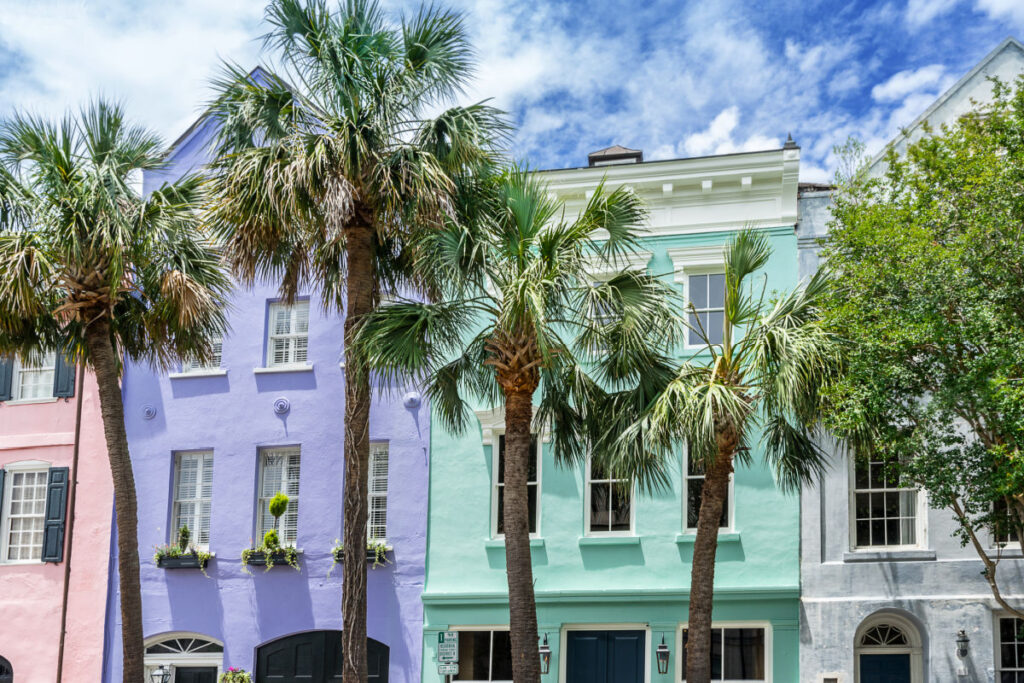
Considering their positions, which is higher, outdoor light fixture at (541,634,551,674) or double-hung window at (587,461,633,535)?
double-hung window at (587,461,633,535)

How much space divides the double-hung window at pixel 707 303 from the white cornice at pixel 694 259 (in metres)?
0.15

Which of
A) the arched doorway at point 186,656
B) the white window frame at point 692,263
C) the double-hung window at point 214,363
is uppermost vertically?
the white window frame at point 692,263

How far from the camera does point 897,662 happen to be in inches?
746

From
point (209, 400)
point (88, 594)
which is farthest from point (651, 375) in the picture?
point (88, 594)

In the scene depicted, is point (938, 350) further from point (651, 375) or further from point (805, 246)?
point (805, 246)

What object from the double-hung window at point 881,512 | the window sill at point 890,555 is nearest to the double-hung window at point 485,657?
the window sill at point 890,555

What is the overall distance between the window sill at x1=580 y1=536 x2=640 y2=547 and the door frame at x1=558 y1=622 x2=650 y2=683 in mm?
1256

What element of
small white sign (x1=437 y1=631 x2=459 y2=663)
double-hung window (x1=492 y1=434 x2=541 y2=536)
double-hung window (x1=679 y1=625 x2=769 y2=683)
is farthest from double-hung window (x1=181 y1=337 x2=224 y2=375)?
double-hung window (x1=679 y1=625 x2=769 y2=683)

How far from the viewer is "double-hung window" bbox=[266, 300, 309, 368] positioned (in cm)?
2281

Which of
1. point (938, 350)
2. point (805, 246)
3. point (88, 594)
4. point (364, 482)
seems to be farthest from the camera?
point (88, 594)

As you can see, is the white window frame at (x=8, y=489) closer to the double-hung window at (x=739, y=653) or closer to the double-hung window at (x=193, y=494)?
the double-hung window at (x=193, y=494)

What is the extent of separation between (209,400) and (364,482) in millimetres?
7808

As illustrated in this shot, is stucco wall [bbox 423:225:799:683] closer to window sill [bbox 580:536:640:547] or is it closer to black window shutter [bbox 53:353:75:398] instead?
window sill [bbox 580:536:640:547]

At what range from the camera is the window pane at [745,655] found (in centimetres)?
1897
